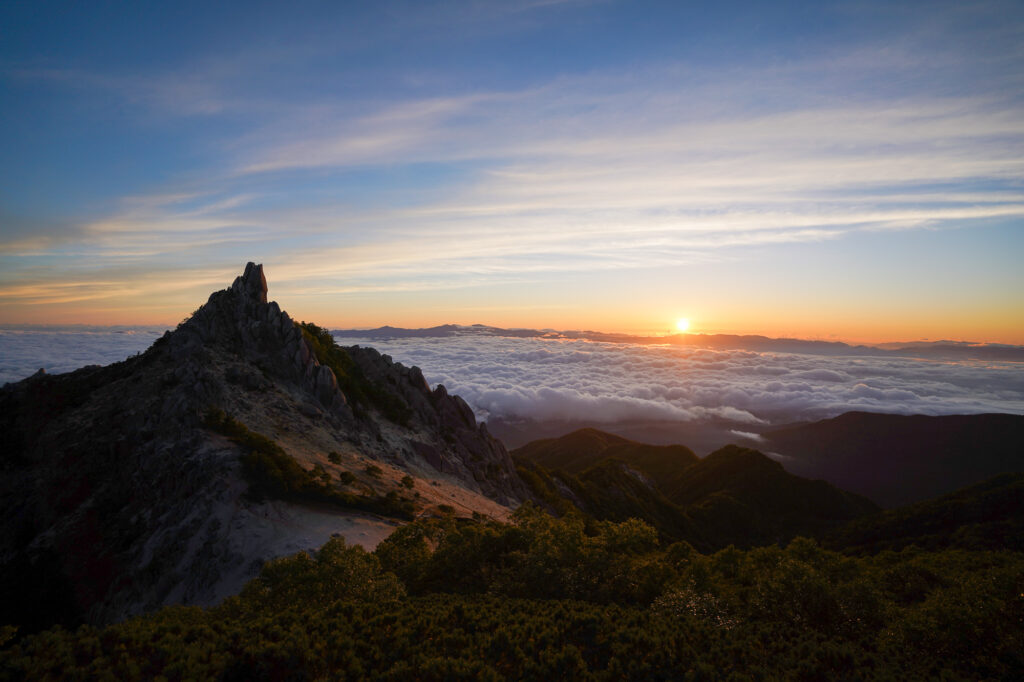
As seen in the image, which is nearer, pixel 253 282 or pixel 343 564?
pixel 343 564

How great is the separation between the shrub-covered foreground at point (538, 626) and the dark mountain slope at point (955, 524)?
8141 cm

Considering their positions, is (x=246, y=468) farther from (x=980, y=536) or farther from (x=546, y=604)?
(x=980, y=536)

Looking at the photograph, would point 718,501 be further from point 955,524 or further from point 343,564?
point 343,564

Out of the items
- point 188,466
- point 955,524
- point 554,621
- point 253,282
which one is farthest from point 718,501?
point 554,621

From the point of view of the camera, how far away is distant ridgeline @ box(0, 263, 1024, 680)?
875 inches

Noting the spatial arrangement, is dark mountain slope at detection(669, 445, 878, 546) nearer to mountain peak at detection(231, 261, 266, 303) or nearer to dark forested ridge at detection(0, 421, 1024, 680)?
dark forested ridge at detection(0, 421, 1024, 680)

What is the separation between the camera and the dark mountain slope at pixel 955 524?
9612cm

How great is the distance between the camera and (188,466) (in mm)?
50969

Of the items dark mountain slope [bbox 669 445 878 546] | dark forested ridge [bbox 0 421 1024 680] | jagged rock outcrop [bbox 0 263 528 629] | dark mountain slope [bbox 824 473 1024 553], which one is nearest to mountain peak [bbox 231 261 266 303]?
jagged rock outcrop [bbox 0 263 528 629]

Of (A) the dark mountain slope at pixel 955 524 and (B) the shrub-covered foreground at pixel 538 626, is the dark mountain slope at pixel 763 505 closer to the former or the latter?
(A) the dark mountain slope at pixel 955 524

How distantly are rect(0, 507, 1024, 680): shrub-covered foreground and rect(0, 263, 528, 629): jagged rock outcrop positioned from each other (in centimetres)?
1459

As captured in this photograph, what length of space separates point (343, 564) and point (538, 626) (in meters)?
14.7

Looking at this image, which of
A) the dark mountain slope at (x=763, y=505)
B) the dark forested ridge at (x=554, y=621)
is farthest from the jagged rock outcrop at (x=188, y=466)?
the dark mountain slope at (x=763, y=505)

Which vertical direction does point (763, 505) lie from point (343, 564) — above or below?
below
